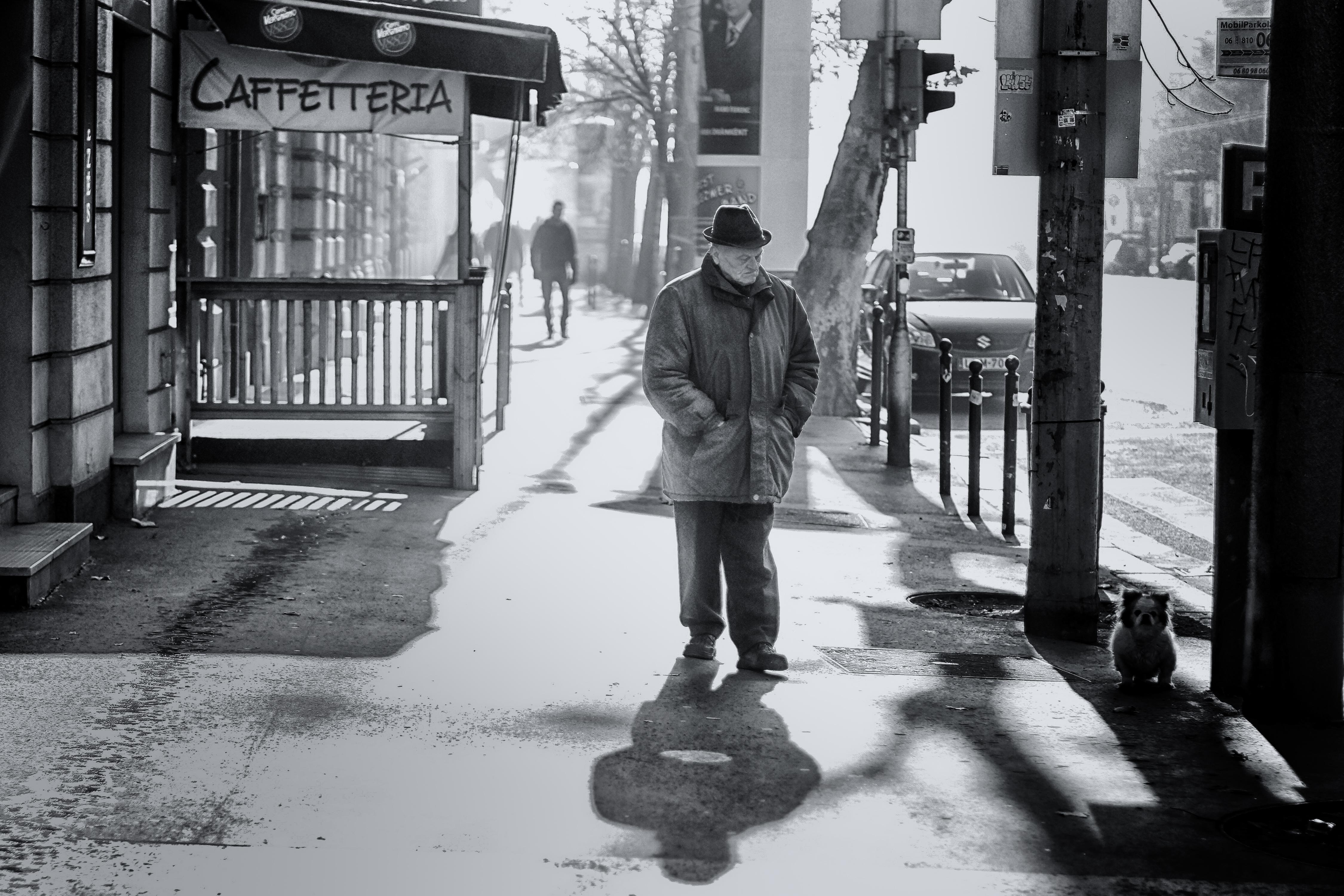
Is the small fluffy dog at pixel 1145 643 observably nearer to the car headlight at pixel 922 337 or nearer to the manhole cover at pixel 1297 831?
the manhole cover at pixel 1297 831

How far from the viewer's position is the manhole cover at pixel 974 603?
8516 millimetres

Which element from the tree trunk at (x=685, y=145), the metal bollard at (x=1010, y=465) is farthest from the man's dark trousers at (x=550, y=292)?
the metal bollard at (x=1010, y=465)

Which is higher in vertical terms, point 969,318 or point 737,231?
point 737,231

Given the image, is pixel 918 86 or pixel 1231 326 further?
pixel 918 86

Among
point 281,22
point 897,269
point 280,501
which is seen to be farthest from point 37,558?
point 897,269

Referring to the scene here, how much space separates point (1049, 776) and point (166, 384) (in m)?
7.19

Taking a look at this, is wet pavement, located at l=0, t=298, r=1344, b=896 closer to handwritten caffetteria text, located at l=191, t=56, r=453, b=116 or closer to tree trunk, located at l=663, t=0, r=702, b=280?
handwritten caffetteria text, located at l=191, t=56, r=453, b=116

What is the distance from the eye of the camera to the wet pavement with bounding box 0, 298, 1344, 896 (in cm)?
454

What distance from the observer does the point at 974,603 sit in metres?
8.76

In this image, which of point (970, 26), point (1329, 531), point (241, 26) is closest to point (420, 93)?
point (241, 26)

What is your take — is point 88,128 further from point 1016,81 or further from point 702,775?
point 702,775

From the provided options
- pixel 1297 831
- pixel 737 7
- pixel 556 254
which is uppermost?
pixel 737 7

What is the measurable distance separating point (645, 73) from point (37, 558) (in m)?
31.4

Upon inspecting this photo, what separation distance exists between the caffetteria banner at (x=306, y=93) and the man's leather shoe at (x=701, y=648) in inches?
215
